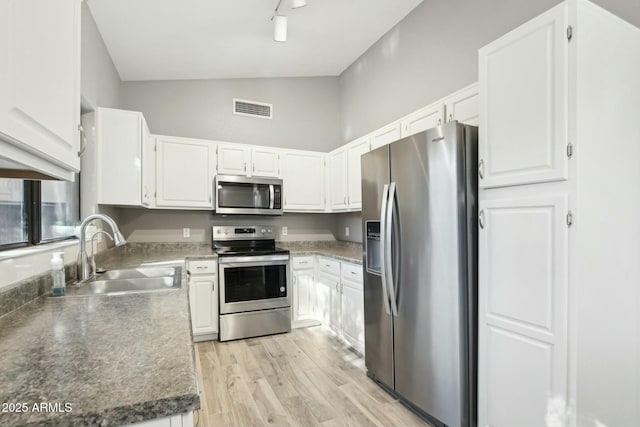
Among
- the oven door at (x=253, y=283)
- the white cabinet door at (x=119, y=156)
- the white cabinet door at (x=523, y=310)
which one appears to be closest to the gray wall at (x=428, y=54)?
the white cabinet door at (x=523, y=310)

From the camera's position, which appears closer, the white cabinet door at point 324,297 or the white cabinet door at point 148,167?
the white cabinet door at point 148,167

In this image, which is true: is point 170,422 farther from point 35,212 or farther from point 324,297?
point 324,297

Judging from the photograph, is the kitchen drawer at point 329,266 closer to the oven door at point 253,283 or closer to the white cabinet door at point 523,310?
the oven door at point 253,283

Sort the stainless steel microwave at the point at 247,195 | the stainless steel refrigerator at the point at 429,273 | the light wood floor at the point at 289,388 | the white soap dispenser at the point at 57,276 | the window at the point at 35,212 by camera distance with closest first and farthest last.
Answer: the white soap dispenser at the point at 57,276, the window at the point at 35,212, the stainless steel refrigerator at the point at 429,273, the light wood floor at the point at 289,388, the stainless steel microwave at the point at 247,195

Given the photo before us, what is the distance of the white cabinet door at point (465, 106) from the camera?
2014 millimetres

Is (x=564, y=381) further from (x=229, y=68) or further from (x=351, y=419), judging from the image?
(x=229, y=68)

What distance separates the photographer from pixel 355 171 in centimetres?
345

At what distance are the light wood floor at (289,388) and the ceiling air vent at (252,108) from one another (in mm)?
2735

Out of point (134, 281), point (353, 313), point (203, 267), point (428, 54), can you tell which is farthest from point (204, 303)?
point (428, 54)

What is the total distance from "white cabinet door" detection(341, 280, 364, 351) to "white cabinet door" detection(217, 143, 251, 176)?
1.77 meters

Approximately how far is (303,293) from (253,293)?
579mm

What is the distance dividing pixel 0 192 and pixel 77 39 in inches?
37.6

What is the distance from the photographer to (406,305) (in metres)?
1.98

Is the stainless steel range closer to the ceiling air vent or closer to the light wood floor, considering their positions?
the light wood floor
